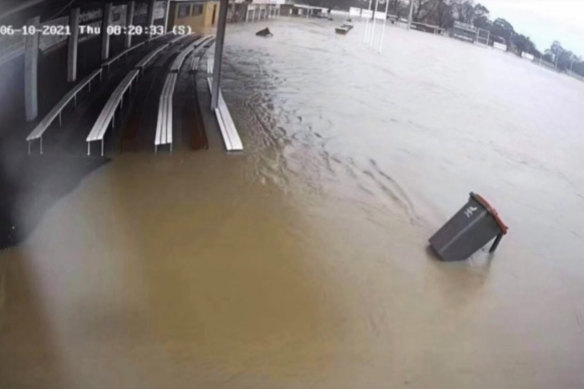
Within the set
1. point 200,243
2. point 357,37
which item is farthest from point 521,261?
point 357,37

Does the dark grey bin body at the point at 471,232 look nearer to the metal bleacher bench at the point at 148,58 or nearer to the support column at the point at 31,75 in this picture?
the support column at the point at 31,75

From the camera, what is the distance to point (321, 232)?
4.39 metres

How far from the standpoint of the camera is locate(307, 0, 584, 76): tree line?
12.8 metres

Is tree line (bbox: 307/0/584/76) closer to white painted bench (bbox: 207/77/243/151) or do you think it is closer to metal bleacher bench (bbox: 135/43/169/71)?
white painted bench (bbox: 207/77/243/151)

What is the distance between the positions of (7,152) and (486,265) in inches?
169

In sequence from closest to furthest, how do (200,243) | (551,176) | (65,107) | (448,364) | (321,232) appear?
(448,364) → (200,243) → (321,232) → (65,107) → (551,176)

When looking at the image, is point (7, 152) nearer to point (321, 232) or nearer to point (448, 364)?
point (321, 232)

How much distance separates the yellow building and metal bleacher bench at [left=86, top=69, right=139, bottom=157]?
121 inches

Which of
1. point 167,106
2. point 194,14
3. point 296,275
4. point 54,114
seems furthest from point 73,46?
point 194,14

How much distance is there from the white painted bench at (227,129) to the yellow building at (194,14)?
3.27 meters

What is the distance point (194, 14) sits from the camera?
1120 centimetres

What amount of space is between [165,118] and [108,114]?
711 millimetres

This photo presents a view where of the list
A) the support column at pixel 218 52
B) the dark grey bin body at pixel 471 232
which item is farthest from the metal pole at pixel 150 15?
the dark grey bin body at pixel 471 232

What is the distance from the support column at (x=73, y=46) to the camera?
5984 mm
